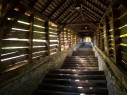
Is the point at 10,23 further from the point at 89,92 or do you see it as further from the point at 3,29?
the point at 89,92

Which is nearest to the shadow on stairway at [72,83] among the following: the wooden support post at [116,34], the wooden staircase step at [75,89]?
the wooden staircase step at [75,89]

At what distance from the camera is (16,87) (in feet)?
17.8

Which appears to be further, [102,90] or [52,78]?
[52,78]

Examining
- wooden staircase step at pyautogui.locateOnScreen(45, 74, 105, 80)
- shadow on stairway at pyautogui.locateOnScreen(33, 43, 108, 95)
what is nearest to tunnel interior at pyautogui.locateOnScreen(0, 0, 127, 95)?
shadow on stairway at pyautogui.locateOnScreen(33, 43, 108, 95)

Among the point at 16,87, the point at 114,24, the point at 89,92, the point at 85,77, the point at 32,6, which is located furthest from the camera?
the point at 85,77

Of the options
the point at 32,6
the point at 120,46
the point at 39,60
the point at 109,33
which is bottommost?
the point at 39,60

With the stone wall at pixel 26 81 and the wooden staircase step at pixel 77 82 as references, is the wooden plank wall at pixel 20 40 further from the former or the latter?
the wooden staircase step at pixel 77 82

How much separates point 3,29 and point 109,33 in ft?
16.3

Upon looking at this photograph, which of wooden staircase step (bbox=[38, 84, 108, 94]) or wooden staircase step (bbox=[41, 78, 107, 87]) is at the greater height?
wooden staircase step (bbox=[41, 78, 107, 87])

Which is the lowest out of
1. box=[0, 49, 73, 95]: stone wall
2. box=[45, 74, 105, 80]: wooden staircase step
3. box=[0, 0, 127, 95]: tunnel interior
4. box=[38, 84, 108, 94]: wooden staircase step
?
box=[38, 84, 108, 94]: wooden staircase step

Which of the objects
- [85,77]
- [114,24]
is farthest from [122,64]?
[85,77]

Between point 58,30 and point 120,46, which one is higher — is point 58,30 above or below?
above

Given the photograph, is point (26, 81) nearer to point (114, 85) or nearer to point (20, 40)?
point (20, 40)

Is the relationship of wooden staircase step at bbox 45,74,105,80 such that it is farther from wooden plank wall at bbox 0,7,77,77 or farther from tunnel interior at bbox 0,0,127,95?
wooden plank wall at bbox 0,7,77,77
